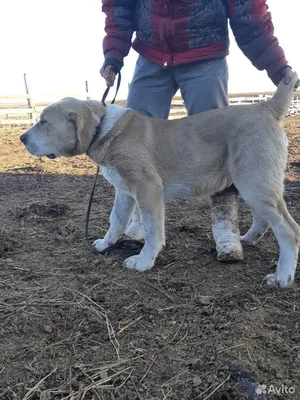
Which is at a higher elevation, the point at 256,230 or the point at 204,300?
the point at 204,300

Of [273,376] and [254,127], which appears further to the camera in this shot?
[254,127]

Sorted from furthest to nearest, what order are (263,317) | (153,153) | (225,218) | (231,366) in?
1. (225,218)
2. (153,153)
3. (263,317)
4. (231,366)

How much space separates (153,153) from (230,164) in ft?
2.07

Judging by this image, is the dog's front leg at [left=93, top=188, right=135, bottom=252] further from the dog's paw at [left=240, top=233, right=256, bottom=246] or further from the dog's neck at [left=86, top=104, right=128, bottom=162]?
the dog's paw at [left=240, top=233, right=256, bottom=246]

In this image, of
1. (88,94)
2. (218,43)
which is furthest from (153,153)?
(88,94)

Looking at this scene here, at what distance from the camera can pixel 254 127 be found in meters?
3.20

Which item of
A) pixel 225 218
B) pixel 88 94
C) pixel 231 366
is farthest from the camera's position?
pixel 88 94

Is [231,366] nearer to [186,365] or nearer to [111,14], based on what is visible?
[186,365]

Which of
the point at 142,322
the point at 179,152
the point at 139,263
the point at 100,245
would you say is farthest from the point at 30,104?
the point at 142,322

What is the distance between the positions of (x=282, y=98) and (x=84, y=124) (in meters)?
1.56

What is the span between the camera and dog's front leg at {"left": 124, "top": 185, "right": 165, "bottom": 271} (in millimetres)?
3363

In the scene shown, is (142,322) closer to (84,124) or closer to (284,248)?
(284,248)

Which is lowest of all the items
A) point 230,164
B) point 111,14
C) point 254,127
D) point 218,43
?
point 230,164

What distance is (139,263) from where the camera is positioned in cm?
336
